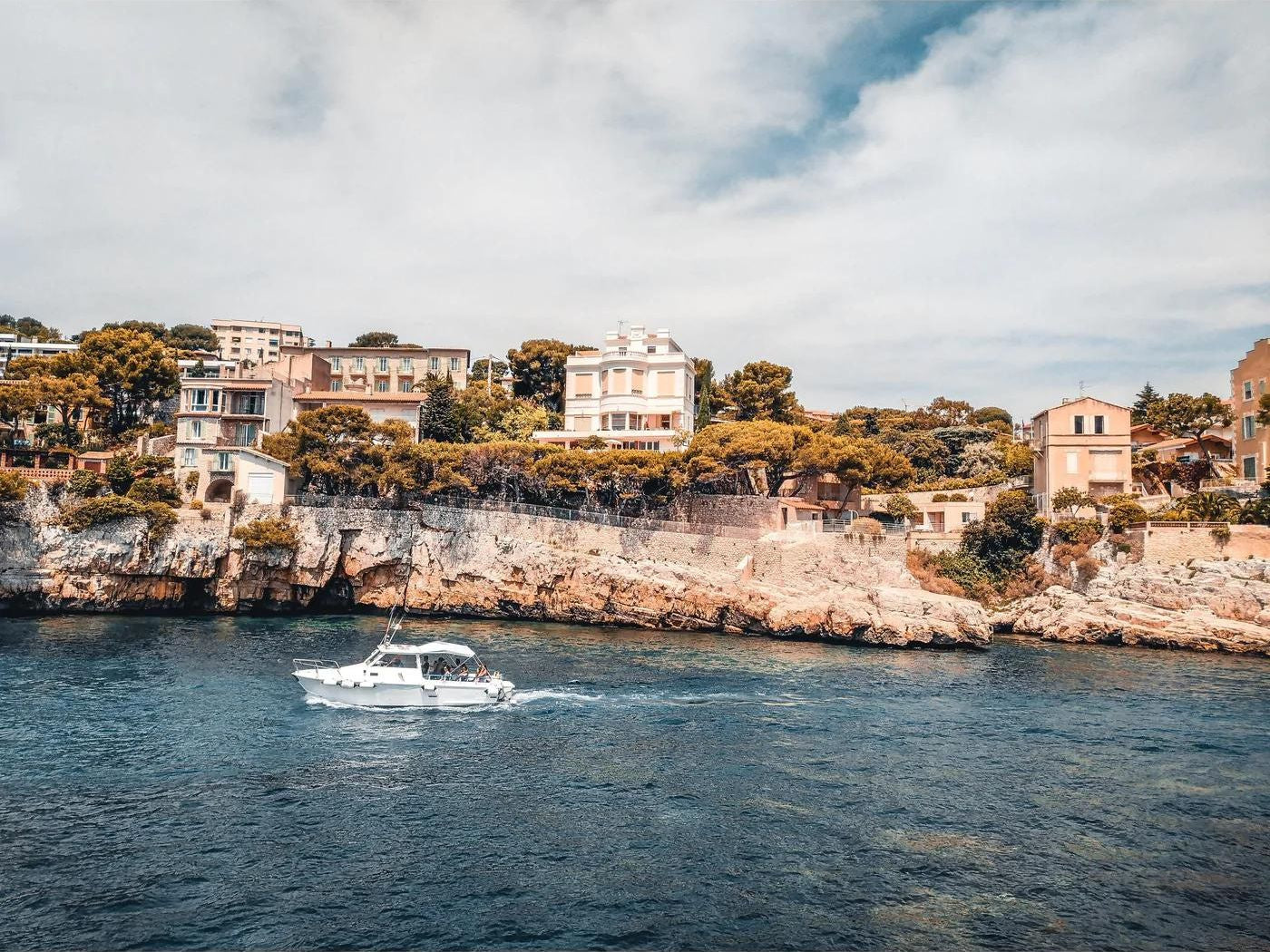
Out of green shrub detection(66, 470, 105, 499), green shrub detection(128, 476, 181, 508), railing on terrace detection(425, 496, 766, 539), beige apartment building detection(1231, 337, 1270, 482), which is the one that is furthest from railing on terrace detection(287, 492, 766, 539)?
beige apartment building detection(1231, 337, 1270, 482)

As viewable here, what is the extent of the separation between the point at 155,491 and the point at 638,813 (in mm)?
46743

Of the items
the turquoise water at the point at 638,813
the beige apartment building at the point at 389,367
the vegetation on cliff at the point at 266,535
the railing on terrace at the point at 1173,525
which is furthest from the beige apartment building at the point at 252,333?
the railing on terrace at the point at 1173,525

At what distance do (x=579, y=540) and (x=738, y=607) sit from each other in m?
11.3

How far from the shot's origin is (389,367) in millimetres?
86562

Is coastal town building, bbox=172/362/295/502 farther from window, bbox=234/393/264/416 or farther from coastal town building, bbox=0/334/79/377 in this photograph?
coastal town building, bbox=0/334/79/377

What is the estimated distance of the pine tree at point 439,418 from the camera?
72562mm

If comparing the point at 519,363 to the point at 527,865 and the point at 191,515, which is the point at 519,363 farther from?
the point at 527,865

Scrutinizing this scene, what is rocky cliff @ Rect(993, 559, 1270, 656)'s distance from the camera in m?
45.6

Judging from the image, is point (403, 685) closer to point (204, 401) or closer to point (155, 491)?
point (155, 491)

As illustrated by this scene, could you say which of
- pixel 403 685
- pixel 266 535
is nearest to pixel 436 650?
pixel 403 685

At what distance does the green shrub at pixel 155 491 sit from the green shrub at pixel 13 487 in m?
5.63

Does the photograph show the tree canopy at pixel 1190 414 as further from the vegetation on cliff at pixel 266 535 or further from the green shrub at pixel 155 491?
the green shrub at pixel 155 491

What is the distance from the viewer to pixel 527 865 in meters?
18.6

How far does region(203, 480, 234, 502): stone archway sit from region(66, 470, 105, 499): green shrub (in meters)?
6.50
